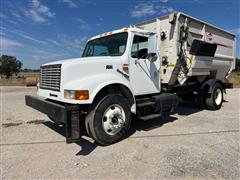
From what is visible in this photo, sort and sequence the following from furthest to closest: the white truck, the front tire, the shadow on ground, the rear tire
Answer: the rear tire → the shadow on ground → the front tire → the white truck

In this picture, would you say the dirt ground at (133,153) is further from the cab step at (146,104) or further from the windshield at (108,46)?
the windshield at (108,46)

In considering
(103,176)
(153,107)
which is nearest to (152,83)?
(153,107)

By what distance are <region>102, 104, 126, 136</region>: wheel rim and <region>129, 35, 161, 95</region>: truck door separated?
0.84 metres

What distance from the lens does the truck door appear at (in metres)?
4.89

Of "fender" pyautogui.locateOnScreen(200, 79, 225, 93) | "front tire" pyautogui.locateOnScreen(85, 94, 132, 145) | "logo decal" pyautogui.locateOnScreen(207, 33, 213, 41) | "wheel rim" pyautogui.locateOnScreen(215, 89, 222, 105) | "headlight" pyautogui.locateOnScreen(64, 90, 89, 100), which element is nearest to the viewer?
"headlight" pyautogui.locateOnScreen(64, 90, 89, 100)

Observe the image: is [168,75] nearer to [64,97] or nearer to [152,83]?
[152,83]

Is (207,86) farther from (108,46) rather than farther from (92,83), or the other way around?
(92,83)

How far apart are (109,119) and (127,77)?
45.3 inches

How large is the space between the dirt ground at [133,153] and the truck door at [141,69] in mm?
1165

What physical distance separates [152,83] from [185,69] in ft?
5.11

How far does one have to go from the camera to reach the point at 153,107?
531 centimetres

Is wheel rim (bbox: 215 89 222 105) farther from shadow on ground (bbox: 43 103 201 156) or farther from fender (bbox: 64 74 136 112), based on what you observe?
fender (bbox: 64 74 136 112)

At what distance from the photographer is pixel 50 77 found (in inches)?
173

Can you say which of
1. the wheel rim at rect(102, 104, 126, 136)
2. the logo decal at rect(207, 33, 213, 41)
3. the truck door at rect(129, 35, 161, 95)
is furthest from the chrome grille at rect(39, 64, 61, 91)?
the logo decal at rect(207, 33, 213, 41)
